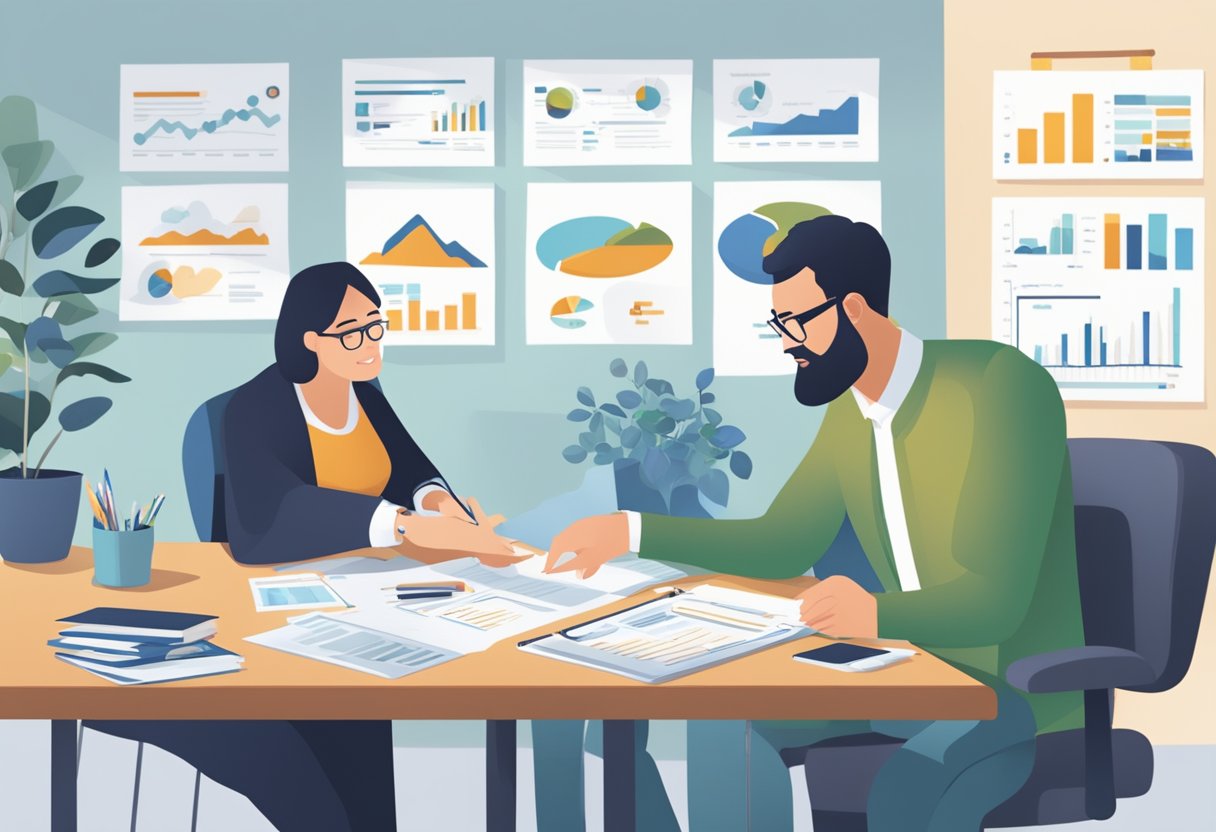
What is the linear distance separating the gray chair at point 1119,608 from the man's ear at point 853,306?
55 cm

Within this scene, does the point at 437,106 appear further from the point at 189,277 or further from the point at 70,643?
the point at 70,643

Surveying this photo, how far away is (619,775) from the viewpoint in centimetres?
152

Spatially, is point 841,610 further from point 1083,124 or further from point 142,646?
point 1083,124

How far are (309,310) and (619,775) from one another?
1.27 m

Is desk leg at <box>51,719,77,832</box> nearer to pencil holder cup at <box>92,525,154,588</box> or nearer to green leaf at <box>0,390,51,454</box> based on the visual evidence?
pencil holder cup at <box>92,525,154,588</box>

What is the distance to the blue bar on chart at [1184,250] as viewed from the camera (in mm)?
3230

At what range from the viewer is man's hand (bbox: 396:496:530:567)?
2.03 meters

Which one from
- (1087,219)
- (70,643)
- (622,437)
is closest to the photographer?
(70,643)

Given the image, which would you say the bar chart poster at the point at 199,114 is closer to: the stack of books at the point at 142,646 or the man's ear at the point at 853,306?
the stack of books at the point at 142,646

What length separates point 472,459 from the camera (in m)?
3.35

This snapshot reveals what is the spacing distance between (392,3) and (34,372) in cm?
158

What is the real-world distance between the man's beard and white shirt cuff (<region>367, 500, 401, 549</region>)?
800 mm

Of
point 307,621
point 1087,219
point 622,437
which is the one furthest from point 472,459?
point 1087,219

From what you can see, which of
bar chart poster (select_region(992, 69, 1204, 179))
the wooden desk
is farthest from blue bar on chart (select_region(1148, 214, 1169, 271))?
the wooden desk
